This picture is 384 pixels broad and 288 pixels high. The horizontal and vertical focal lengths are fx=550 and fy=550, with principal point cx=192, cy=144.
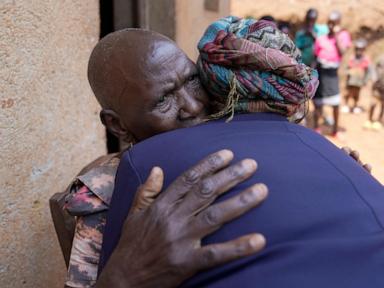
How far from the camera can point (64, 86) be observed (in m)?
2.94

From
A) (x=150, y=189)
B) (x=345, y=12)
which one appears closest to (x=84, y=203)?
(x=150, y=189)

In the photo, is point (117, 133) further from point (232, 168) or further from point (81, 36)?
point (81, 36)

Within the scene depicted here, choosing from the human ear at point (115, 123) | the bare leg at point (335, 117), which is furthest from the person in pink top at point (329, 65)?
the human ear at point (115, 123)

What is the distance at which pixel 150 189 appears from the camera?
135 cm

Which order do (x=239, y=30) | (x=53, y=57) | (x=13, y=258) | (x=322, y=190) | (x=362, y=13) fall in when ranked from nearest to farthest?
(x=322, y=190) → (x=239, y=30) → (x=13, y=258) → (x=53, y=57) → (x=362, y=13)

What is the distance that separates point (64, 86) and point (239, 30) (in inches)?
61.0

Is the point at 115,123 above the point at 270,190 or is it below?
below

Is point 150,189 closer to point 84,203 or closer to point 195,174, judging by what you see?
point 195,174

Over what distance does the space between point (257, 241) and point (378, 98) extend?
9.76m

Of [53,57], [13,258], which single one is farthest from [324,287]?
[53,57]

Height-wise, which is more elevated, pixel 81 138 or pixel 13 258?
pixel 81 138

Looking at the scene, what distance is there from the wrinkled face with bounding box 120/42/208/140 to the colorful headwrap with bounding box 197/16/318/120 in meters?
0.22

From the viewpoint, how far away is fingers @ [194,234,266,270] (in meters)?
1.22

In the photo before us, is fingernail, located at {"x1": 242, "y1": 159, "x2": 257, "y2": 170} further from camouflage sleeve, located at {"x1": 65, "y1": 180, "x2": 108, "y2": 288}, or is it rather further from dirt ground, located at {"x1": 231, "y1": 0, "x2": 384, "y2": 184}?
dirt ground, located at {"x1": 231, "y1": 0, "x2": 384, "y2": 184}
